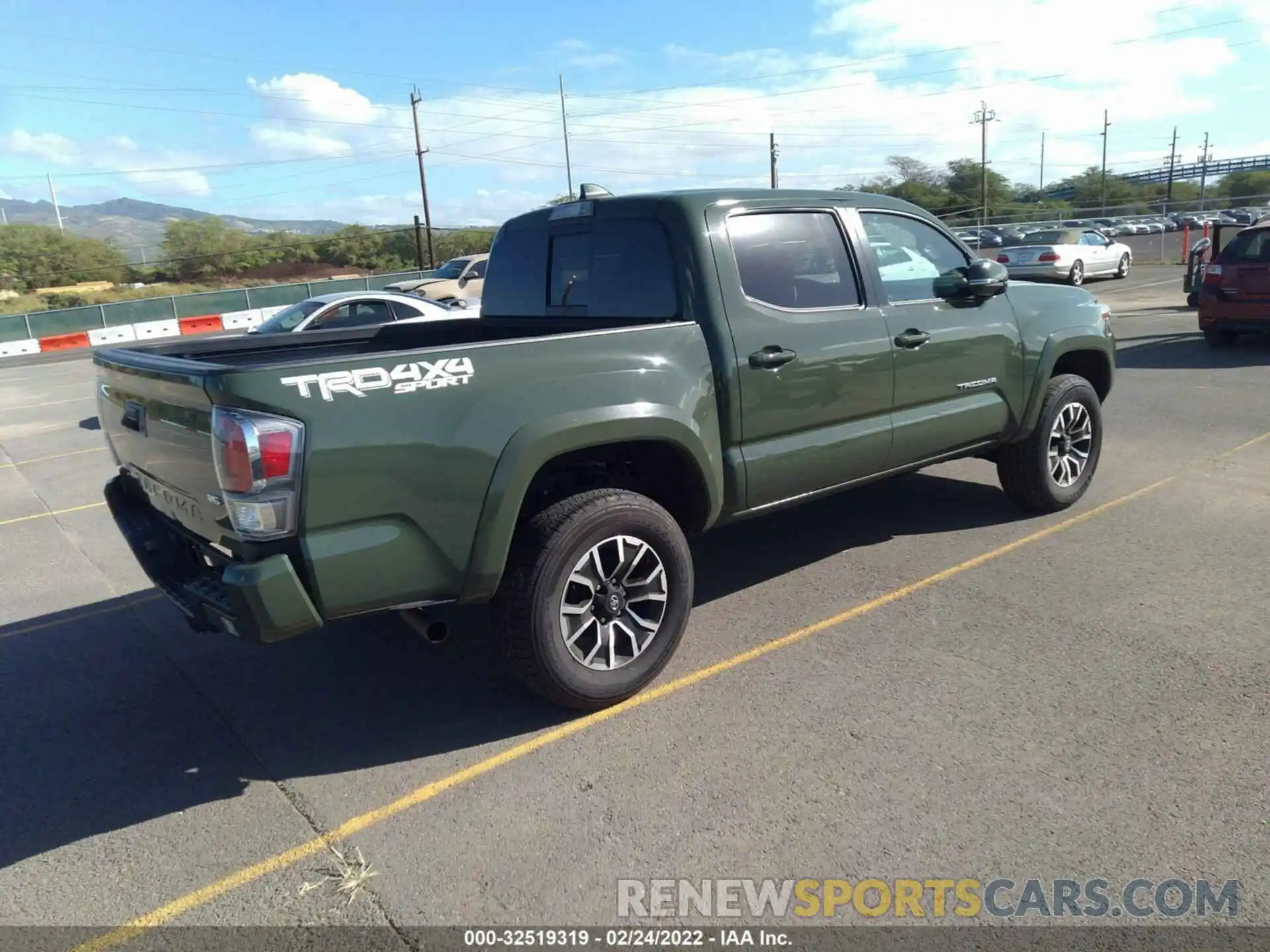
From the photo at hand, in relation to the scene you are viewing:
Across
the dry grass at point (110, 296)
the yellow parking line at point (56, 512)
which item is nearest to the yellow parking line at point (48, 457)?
the yellow parking line at point (56, 512)

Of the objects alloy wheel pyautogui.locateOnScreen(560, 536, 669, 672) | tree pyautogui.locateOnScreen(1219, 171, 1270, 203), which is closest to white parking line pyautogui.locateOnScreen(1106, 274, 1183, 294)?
alloy wheel pyautogui.locateOnScreen(560, 536, 669, 672)

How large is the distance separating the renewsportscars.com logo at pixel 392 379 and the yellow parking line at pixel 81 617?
3.03 meters

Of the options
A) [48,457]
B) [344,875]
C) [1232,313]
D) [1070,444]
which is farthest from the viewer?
[1232,313]

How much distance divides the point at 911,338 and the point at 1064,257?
67.6ft

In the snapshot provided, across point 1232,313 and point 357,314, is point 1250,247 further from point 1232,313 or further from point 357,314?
point 357,314

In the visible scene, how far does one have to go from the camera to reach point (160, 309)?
105 ft

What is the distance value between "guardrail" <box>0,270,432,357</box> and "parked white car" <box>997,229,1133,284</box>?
63.0 feet

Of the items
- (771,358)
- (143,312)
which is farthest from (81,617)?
(143,312)

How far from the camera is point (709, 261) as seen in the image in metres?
3.97

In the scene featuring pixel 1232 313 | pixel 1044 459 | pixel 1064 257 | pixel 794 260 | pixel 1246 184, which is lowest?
pixel 1044 459

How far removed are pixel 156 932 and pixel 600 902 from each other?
1235 millimetres

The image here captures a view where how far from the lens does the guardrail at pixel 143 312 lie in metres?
29.7

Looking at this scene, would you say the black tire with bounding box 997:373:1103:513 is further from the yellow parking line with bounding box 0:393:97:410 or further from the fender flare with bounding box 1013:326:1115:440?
the yellow parking line with bounding box 0:393:97:410

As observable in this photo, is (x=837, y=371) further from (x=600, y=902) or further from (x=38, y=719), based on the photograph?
(x=38, y=719)
